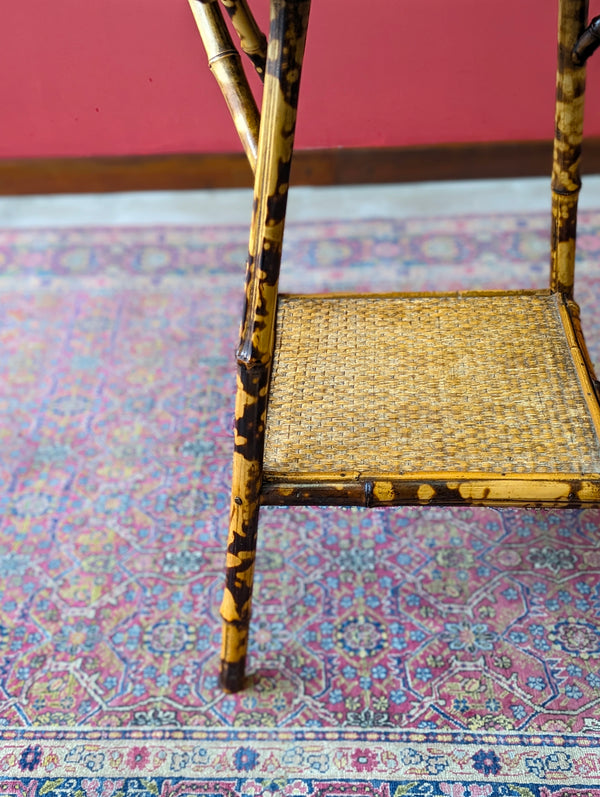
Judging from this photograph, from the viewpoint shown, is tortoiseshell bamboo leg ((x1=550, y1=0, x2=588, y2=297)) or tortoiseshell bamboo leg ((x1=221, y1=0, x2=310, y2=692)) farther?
tortoiseshell bamboo leg ((x1=550, y1=0, x2=588, y2=297))

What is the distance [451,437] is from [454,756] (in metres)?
0.49

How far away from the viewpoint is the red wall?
2338 millimetres

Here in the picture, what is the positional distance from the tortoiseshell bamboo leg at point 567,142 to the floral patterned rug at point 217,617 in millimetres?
502

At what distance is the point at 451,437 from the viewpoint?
45.6 inches

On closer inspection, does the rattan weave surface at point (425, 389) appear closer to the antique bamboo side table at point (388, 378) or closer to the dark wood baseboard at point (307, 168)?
the antique bamboo side table at point (388, 378)

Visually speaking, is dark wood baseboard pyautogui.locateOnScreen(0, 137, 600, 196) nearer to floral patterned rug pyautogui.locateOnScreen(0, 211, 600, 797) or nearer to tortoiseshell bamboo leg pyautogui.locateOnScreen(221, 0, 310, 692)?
floral patterned rug pyautogui.locateOnScreen(0, 211, 600, 797)

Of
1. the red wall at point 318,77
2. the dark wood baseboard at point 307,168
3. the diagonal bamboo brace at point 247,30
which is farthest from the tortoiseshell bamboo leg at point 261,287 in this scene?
the dark wood baseboard at point 307,168

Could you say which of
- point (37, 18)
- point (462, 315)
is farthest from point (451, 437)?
point (37, 18)

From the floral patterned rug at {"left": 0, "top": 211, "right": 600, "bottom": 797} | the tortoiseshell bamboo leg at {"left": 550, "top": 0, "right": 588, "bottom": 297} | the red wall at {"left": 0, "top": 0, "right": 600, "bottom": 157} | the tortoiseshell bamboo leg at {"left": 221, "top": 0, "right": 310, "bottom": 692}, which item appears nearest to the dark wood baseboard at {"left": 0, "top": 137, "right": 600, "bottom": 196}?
the red wall at {"left": 0, "top": 0, "right": 600, "bottom": 157}

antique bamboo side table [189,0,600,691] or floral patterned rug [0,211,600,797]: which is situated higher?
antique bamboo side table [189,0,600,691]

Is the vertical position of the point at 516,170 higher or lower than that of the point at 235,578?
lower

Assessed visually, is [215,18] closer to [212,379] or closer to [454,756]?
[212,379]

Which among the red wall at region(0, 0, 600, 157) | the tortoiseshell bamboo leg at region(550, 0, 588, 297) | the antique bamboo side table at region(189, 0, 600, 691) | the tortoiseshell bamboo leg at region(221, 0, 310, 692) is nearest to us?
the tortoiseshell bamboo leg at region(221, 0, 310, 692)

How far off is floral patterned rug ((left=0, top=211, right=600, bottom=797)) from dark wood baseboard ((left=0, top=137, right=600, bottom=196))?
65 centimetres
